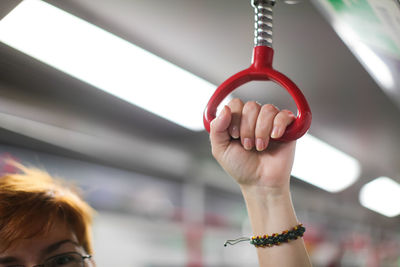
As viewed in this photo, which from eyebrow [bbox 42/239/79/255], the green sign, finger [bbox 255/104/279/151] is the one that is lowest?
eyebrow [bbox 42/239/79/255]

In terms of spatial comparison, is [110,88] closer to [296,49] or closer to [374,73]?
[296,49]

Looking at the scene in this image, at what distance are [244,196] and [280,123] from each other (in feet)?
1.13

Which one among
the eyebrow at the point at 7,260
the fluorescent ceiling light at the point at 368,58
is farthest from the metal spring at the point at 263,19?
the eyebrow at the point at 7,260

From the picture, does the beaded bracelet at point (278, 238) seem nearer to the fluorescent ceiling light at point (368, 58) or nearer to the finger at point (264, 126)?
the finger at point (264, 126)

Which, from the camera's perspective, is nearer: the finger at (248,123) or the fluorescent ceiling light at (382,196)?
the finger at (248,123)

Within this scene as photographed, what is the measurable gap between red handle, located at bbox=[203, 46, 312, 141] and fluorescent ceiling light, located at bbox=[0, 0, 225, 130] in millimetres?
960

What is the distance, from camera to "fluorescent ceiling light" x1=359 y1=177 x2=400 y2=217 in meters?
4.82

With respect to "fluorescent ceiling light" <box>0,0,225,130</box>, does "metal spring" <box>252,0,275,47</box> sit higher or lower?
lower

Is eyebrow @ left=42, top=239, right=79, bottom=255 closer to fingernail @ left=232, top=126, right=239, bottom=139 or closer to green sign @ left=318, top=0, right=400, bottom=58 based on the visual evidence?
fingernail @ left=232, top=126, right=239, bottom=139

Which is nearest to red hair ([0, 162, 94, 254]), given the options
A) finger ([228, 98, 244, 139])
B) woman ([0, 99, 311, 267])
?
woman ([0, 99, 311, 267])

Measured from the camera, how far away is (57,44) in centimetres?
169

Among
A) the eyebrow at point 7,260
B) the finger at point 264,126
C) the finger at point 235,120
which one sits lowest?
the eyebrow at point 7,260

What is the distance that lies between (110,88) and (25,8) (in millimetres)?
640

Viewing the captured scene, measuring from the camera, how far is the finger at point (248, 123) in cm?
93
